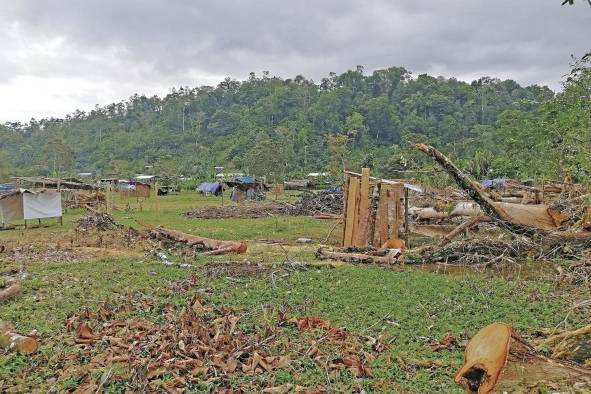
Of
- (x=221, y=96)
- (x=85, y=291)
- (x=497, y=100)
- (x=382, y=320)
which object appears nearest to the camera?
(x=382, y=320)

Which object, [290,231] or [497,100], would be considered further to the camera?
[497,100]

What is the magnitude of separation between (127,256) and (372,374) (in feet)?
27.4

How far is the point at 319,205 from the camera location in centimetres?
2461

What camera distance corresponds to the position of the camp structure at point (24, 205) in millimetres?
18562

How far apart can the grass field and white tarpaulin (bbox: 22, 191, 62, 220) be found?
7977mm

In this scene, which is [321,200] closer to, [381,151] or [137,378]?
[137,378]

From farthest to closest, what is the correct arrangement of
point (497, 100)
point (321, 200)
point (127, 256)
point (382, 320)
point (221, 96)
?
1. point (221, 96)
2. point (497, 100)
3. point (321, 200)
4. point (127, 256)
5. point (382, 320)

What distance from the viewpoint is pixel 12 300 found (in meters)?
7.42

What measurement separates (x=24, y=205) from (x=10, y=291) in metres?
12.7

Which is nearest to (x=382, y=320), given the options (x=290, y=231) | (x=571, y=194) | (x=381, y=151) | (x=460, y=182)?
(x=460, y=182)

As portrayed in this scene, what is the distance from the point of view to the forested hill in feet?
Answer: 199

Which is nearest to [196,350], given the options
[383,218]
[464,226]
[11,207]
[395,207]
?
[464,226]

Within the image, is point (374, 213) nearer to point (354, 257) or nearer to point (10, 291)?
point (354, 257)

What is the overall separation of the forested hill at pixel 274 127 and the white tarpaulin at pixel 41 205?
32.6 metres
